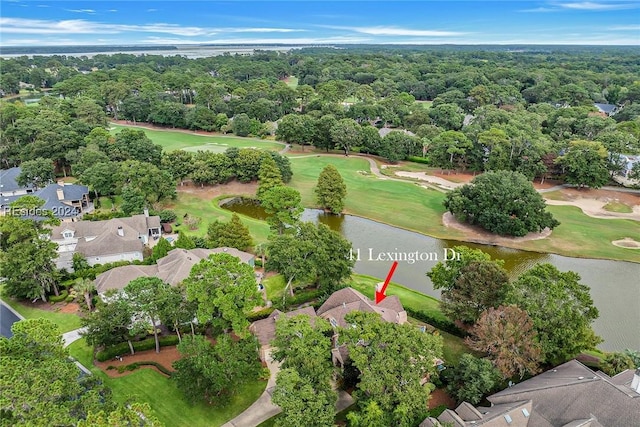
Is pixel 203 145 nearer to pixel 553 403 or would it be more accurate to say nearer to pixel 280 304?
pixel 280 304

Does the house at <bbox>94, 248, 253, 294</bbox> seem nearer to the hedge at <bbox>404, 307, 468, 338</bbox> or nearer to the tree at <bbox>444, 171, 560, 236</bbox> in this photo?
the hedge at <bbox>404, 307, 468, 338</bbox>

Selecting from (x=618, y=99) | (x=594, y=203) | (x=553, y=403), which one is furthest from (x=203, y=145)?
(x=618, y=99)

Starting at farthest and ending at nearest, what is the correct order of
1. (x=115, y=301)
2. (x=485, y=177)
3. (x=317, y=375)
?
(x=485, y=177)
(x=115, y=301)
(x=317, y=375)

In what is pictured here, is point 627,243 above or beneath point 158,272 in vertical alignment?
beneath

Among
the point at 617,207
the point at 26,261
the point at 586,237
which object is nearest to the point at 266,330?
the point at 26,261

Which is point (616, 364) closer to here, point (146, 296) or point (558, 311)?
point (558, 311)

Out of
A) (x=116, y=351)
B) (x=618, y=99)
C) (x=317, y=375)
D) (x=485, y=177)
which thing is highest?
(x=618, y=99)

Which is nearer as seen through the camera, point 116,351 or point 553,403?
point 553,403
